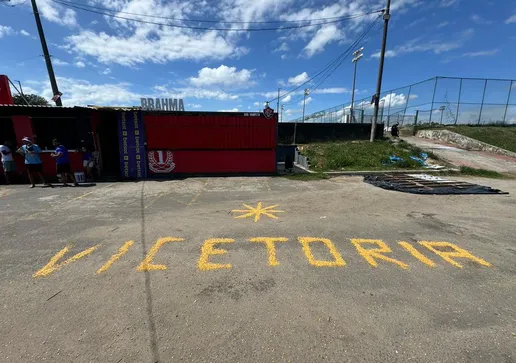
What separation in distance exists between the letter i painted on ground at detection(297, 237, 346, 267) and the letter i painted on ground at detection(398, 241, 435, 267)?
122 cm

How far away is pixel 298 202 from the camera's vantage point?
24.0 ft

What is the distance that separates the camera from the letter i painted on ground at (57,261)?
3461 mm

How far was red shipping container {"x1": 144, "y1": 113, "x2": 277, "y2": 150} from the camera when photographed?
1152 centimetres

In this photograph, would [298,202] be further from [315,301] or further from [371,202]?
[315,301]

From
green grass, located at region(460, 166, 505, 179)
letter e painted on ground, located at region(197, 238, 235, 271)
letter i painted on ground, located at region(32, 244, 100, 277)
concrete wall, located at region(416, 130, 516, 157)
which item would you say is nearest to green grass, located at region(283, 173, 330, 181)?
letter e painted on ground, located at region(197, 238, 235, 271)

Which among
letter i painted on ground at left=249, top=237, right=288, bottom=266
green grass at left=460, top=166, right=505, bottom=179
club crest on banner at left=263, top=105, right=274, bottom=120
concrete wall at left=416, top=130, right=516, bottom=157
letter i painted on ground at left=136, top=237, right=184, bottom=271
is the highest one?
club crest on banner at left=263, top=105, right=274, bottom=120

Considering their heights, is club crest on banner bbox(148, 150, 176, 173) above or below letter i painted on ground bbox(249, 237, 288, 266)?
above

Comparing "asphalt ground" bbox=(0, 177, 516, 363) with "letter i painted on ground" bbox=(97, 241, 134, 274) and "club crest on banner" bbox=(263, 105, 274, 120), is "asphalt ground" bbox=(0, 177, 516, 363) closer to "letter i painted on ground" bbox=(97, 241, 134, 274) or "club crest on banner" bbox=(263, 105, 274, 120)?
"letter i painted on ground" bbox=(97, 241, 134, 274)

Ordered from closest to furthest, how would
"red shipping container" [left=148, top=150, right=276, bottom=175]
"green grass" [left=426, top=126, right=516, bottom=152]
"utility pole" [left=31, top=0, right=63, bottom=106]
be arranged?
1. "red shipping container" [left=148, top=150, right=276, bottom=175]
2. "utility pole" [left=31, top=0, right=63, bottom=106]
3. "green grass" [left=426, top=126, right=516, bottom=152]

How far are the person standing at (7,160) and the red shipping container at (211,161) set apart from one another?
5.00 metres

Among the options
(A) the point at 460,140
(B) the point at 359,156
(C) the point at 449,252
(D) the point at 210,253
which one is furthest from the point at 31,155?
(A) the point at 460,140

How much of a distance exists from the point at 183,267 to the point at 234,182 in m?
7.11

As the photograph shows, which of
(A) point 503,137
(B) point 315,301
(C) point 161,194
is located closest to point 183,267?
(B) point 315,301

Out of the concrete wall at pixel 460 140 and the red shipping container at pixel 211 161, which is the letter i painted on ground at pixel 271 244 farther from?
the concrete wall at pixel 460 140
